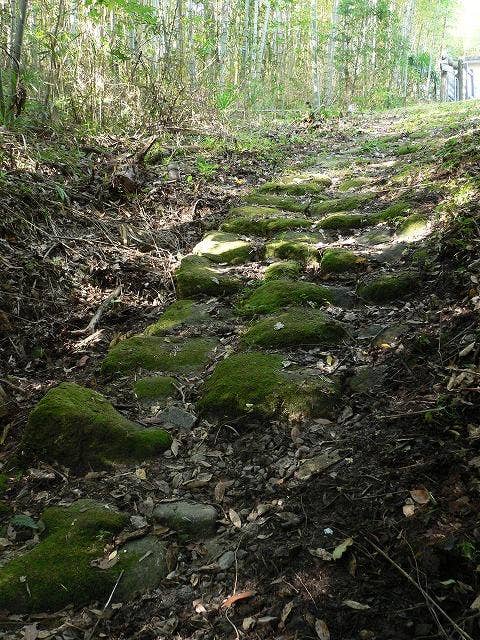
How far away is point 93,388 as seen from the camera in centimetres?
307

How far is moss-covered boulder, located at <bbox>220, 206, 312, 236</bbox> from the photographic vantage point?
4945 mm

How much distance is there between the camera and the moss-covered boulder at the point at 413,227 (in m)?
4.04

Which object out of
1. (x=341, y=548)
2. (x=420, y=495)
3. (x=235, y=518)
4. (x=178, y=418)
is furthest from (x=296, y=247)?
(x=341, y=548)

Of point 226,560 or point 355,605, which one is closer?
point 355,605

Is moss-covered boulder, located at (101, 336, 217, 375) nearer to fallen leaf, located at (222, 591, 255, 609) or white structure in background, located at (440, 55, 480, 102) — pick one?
fallen leaf, located at (222, 591, 255, 609)

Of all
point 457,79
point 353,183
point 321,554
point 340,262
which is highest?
point 457,79

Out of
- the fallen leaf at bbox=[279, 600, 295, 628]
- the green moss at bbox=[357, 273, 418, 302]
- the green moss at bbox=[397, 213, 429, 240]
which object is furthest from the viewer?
the green moss at bbox=[397, 213, 429, 240]

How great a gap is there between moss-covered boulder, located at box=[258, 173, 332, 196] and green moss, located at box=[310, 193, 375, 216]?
2.12ft

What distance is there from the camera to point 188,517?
2.15 metres

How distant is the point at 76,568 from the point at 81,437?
69cm

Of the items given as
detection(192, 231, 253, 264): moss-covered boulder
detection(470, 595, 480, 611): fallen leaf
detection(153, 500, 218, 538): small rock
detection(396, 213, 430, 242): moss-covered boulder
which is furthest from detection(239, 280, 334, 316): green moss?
detection(470, 595, 480, 611): fallen leaf

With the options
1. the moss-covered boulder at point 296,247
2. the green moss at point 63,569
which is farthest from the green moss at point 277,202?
the green moss at point 63,569

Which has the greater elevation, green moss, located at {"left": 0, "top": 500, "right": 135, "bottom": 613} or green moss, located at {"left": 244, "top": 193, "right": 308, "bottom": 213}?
green moss, located at {"left": 244, "top": 193, "right": 308, "bottom": 213}

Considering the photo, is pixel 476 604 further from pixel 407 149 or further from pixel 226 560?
pixel 407 149
